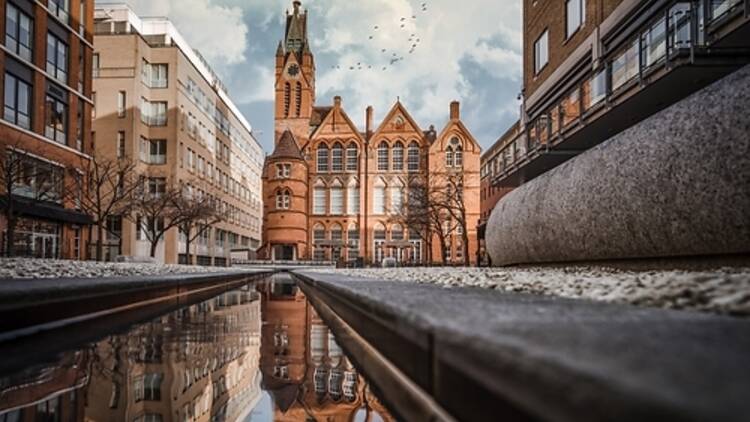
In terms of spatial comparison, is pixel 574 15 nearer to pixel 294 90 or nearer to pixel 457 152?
pixel 457 152

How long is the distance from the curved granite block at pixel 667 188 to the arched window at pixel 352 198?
5629 cm

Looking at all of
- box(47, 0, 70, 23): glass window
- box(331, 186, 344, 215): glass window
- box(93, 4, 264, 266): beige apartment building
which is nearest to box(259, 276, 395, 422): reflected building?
box(47, 0, 70, 23): glass window

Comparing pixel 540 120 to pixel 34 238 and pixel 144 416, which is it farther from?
pixel 34 238

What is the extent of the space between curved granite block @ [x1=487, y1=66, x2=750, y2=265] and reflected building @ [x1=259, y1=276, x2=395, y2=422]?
13.3 ft

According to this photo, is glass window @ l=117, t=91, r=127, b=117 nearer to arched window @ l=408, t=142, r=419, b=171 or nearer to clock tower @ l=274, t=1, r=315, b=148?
clock tower @ l=274, t=1, r=315, b=148

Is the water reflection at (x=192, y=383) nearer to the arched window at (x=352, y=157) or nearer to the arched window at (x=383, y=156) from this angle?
the arched window at (x=383, y=156)

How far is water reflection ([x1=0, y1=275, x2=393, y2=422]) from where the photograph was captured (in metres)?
2.27

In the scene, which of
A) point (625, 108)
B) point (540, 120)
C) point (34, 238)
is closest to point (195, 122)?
point (34, 238)

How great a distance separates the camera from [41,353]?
3400 millimetres

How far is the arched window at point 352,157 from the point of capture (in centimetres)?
6662

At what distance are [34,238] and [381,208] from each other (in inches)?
1674

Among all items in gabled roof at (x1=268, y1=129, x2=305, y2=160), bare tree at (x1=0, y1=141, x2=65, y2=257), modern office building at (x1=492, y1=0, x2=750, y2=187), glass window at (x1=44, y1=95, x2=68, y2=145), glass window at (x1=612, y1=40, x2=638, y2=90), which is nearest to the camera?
modern office building at (x1=492, y1=0, x2=750, y2=187)

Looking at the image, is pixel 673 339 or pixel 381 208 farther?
pixel 381 208

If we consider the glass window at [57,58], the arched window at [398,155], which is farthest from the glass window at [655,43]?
the arched window at [398,155]
